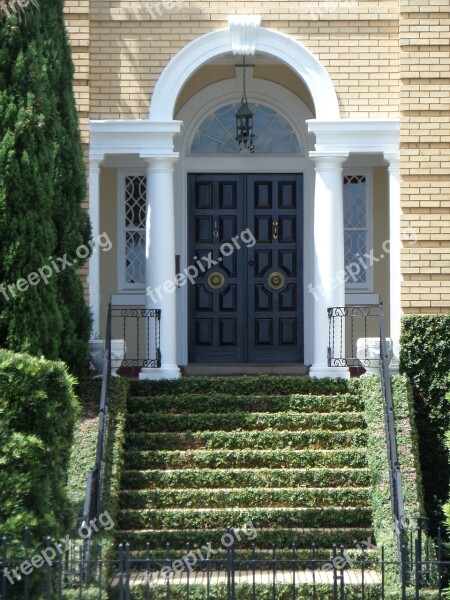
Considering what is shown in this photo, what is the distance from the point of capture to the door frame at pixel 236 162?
16.4 m

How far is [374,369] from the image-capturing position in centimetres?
1411

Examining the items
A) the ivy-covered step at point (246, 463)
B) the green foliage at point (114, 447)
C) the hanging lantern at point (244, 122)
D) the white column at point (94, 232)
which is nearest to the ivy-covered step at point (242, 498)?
the ivy-covered step at point (246, 463)

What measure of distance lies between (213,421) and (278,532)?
5.73 feet

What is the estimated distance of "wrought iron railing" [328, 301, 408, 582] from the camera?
11078 millimetres

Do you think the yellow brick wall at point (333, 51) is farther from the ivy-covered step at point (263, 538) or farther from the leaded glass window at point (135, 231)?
the ivy-covered step at point (263, 538)

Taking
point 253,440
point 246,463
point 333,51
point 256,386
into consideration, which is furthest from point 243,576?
point 333,51

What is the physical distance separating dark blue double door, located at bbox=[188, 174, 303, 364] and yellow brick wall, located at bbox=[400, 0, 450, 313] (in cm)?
241

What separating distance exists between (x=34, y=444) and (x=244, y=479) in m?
3.84

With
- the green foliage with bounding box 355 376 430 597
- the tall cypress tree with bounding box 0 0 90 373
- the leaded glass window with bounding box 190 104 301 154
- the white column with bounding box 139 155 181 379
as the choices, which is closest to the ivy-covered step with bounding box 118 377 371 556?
the green foliage with bounding box 355 376 430 597

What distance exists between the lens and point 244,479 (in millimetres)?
12320

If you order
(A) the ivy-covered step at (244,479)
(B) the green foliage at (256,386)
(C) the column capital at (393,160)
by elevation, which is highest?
(C) the column capital at (393,160)

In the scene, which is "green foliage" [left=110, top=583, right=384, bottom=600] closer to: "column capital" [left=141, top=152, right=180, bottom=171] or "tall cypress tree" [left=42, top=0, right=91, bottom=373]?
"tall cypress tree" [left=42, top=0, right=91, bottom=373]

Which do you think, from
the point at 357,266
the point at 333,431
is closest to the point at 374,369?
the point at 333,431

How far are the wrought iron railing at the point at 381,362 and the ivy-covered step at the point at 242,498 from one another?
1.81ft
